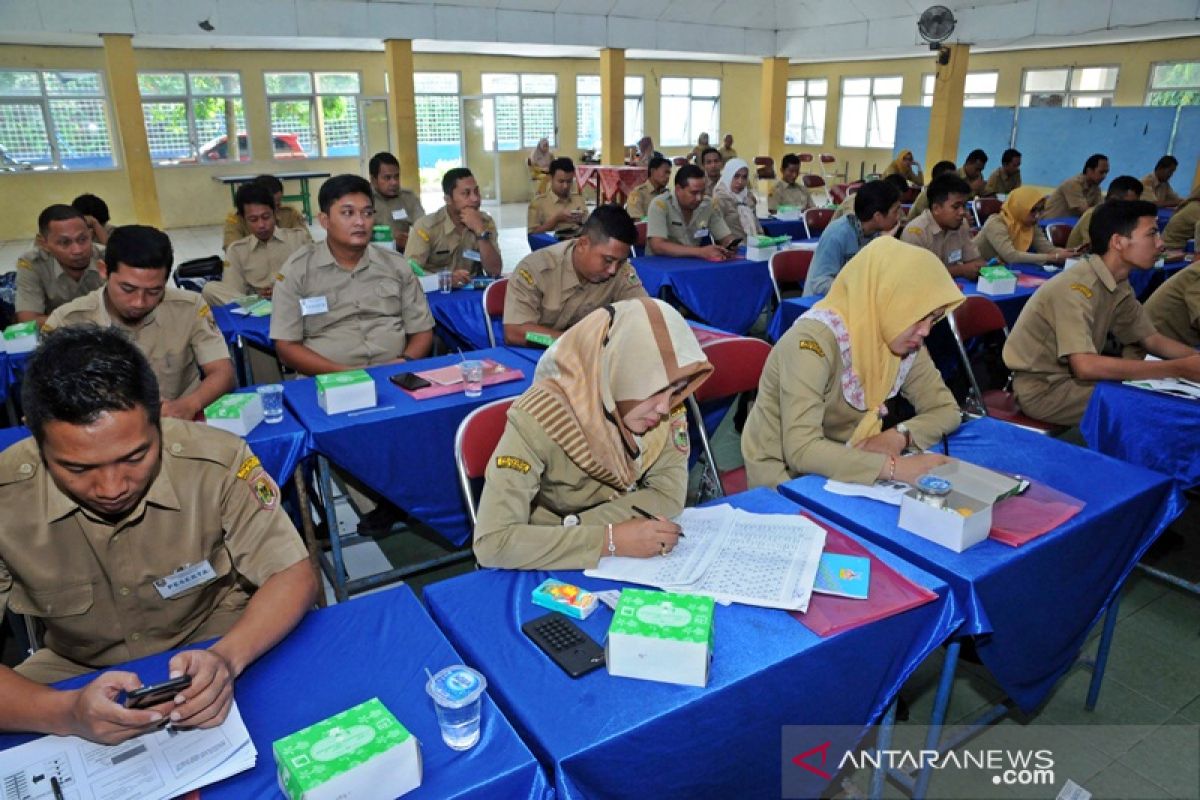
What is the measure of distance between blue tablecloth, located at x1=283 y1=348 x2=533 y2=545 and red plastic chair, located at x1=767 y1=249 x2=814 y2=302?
2.59 m

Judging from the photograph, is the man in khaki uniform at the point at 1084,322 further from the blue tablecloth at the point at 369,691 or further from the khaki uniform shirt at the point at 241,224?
the khaki uniform shirt at the point at 241,224

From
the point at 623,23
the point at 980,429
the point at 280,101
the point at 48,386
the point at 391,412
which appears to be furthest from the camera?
the point at 280,101

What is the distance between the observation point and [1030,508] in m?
1.79

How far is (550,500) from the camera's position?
6.23 ft

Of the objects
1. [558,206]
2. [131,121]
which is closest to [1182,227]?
[558,206]

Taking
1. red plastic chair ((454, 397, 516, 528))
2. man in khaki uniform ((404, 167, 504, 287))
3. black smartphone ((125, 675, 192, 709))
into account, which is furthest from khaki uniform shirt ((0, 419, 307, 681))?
man in khaki uniform ((404, 167, 504, 287))

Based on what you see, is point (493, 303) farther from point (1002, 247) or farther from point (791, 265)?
point (1002, 247)

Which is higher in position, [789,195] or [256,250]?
[789,195]

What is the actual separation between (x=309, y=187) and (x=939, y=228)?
12.1 meters

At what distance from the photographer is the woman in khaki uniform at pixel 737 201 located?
7.12m

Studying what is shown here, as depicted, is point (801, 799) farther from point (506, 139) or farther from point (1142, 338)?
point (506, 139)

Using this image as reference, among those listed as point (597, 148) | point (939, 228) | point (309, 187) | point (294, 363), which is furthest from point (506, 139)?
point (294, 363)

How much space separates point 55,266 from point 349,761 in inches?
176

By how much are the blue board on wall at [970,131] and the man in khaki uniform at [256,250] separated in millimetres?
12322
